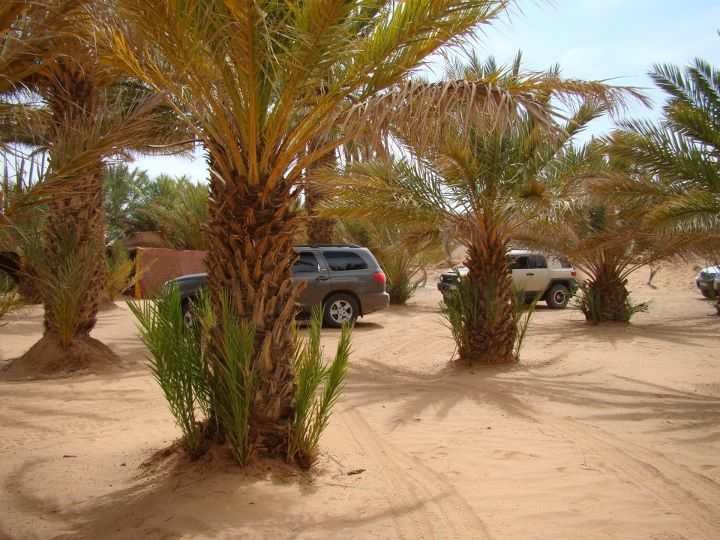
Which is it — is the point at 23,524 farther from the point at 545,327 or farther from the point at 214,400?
the point at 545,327

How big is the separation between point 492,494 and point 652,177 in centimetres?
705

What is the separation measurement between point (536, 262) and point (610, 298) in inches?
172

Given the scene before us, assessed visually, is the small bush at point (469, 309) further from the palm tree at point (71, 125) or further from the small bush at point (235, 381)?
the small bush at point (235, 381)

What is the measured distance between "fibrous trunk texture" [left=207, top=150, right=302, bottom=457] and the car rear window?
8.97 metres

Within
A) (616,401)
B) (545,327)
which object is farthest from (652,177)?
(545,327)

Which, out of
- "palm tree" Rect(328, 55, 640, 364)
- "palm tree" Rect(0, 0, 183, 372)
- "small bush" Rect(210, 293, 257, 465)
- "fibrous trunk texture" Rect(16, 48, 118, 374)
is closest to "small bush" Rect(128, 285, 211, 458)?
"small bush" Rect(210, 293, 257, 465)

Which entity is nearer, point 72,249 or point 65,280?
point 65,280

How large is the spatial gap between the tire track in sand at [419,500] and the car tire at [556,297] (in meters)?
14.6

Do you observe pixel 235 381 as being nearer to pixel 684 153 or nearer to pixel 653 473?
pixel 653 473

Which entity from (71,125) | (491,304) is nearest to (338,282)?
(491,304)

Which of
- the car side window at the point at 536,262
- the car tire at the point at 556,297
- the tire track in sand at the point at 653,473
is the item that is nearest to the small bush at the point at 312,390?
the tire track in sand at the point at 653,473

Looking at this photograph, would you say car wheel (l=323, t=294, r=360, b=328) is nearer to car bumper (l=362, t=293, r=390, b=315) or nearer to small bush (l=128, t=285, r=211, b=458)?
car bumper (l=362, t=293, r=390, b=315)

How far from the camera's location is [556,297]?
19.0 m

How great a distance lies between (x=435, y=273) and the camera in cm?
3716
